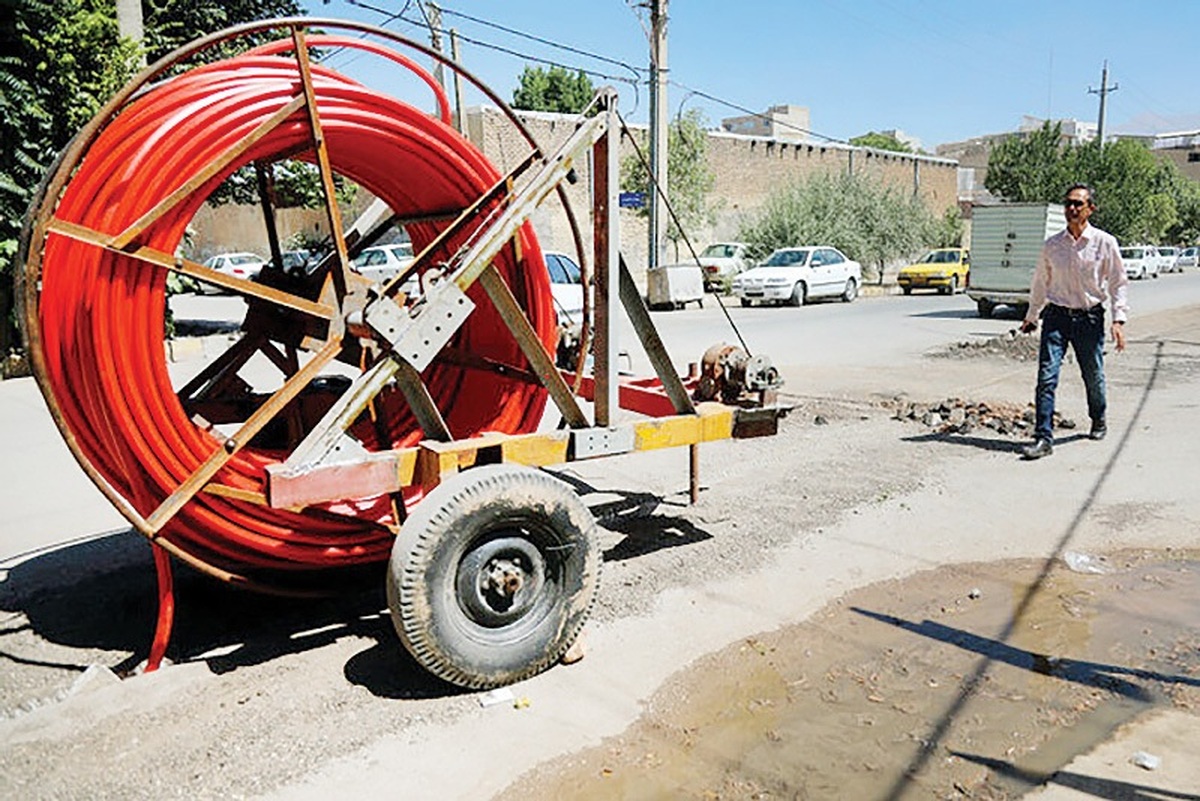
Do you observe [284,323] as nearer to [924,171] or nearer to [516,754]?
[516,754]

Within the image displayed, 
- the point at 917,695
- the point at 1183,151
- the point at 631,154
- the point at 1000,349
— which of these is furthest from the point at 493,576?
the point at 1183,151

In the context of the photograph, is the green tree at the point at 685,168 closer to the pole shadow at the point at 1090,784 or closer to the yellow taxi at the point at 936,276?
the yellow taxi at the point at 936,276

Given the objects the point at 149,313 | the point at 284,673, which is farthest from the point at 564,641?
the point at 149,313

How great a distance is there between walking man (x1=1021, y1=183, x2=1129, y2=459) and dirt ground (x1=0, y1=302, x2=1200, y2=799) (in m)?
0.93

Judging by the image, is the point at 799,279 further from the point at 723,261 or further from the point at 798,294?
the point at 723,261

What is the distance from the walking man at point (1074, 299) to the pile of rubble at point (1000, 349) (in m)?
6.12

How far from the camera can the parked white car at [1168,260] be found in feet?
160

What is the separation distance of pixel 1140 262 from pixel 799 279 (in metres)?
28.0

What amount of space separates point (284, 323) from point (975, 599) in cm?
393

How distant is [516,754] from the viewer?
3.34 metres

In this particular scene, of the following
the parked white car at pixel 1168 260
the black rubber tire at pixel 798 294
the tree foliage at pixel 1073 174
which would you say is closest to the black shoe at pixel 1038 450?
the black rubber tire at pixel 798 294

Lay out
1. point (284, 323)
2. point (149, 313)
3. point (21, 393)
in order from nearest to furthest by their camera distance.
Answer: point (149, 313)
point (284, 323)
point (21, 393)

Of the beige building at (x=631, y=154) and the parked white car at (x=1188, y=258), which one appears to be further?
the parked white car at (x=1188, y=258)

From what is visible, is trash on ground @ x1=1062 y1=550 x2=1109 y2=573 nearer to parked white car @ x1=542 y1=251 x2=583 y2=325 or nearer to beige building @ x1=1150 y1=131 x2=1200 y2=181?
parked white car @ x1=542 y1=251 x2=583 y2=325
